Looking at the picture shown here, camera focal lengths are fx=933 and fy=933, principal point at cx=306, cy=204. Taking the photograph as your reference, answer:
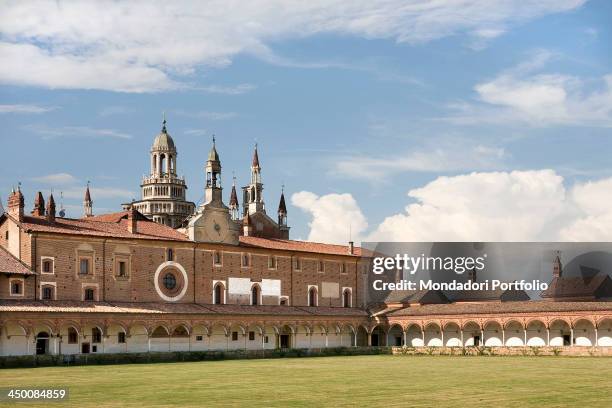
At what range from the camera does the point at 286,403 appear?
24.4m

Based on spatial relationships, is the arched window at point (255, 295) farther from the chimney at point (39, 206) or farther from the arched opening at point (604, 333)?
the arched opening at point (604, 333)

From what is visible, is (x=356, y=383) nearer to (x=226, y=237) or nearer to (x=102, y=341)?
(x=102, y=341)

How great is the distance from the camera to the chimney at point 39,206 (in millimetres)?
65350

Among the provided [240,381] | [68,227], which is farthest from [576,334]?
[240,381]

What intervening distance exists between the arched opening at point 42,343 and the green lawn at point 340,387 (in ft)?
54.2

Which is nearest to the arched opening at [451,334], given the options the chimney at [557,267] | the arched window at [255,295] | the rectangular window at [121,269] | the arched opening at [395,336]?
the arched opening at [395,336]

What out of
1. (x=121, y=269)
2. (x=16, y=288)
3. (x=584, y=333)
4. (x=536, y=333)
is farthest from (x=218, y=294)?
(x=584, y=333)

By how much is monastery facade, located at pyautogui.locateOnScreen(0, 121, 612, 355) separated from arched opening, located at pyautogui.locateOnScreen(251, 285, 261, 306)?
3.8 inches

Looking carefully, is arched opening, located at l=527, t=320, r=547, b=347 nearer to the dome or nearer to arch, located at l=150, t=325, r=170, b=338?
arch, located at l=150, t=325, r=170, b=338

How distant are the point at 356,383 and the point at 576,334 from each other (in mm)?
40953

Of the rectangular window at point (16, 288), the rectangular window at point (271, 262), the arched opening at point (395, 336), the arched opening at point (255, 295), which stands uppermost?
the rectangular window at point (271, 262)

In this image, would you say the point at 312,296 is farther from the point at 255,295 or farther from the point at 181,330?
the point at 181,330

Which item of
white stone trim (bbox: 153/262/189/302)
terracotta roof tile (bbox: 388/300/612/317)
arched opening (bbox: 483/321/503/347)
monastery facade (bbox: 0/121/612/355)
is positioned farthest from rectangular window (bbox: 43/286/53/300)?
arched opening (bbox: 483/321/503/347)

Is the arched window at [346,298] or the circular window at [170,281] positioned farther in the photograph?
the arched window at [346,298]
